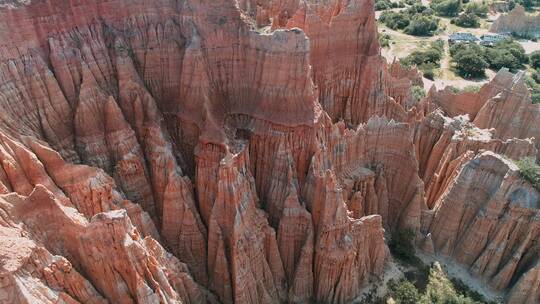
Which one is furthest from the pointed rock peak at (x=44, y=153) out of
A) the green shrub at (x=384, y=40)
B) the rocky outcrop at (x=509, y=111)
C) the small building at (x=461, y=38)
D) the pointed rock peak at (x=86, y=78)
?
the small building at (x=461, y=38)

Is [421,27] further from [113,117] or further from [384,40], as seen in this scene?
[113,117]

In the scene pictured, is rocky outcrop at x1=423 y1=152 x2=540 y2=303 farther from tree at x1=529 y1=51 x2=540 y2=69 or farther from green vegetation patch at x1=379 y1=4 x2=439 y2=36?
green vegetation patch at x1=379 y1=4 x2=439 y2=36

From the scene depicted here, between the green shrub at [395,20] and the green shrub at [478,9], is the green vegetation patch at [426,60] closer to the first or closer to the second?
the green shrub at [395,20]

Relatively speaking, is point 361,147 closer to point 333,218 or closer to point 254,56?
point 333,218

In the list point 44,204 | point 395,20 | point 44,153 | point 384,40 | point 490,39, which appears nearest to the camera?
point 44,204

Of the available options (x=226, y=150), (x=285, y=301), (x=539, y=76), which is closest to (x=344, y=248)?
(x=285, y=301)

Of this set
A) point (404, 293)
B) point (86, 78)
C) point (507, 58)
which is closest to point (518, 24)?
point (507, 58)

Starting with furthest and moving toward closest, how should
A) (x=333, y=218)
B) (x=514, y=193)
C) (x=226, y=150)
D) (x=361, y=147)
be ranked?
(x=361, y=147) < (x=514, y=193) < (x=333, y=218) < (x=226, y=150)
